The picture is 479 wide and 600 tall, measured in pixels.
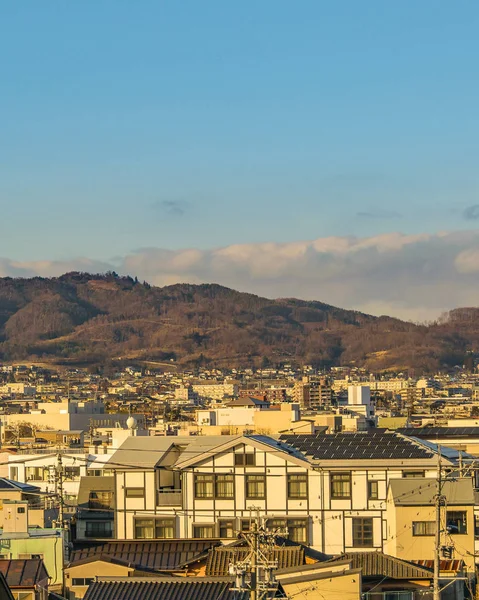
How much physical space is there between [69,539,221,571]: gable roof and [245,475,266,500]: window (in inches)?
136

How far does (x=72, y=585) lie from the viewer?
25.1 meters

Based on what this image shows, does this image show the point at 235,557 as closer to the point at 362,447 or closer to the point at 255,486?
the point at 255,486

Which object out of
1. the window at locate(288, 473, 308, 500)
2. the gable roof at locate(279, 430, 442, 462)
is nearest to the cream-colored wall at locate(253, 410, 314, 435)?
the gable roof at locate(279, 430, 442, 462)

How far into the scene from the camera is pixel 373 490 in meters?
33.1

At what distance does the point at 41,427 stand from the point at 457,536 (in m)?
78.6

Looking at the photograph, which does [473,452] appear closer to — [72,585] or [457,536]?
[457,536]

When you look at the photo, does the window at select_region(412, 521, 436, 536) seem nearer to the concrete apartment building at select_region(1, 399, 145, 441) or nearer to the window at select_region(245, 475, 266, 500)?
the window at select_region(245, 475, 266, 500)

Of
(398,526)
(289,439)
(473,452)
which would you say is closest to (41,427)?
(473,452)

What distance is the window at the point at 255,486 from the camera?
3341cm

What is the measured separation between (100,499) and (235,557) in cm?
1526

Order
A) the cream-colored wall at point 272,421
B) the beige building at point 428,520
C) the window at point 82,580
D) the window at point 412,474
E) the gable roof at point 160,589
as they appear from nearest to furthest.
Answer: the gable roof at point 160,589
the window at point 82,580
the beige building at point 428,520
the window at point 412,474
the cream-colored wall at point 272,421

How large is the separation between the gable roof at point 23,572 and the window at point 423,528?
951cm

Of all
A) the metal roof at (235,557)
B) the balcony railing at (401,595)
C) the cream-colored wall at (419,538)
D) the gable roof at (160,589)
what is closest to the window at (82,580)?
the metal roof at (235,557)

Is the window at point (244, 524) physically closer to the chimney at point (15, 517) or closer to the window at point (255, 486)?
the window at point (255, 486)
